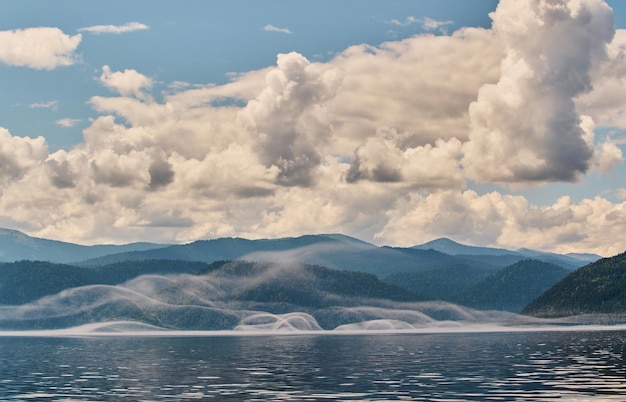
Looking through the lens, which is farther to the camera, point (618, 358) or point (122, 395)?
point (618, 358)

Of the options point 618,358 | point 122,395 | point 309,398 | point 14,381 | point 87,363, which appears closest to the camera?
point 309,398

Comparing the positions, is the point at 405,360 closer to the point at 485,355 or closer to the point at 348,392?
the point at 485,355

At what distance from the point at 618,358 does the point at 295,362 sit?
55.7 metres

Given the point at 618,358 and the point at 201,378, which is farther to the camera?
the point at 618,358

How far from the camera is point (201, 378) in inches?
4872

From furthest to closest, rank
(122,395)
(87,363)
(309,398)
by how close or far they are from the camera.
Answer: (87,363) → (122,395) → (309,398)

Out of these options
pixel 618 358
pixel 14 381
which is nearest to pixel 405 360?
pixel 618 358

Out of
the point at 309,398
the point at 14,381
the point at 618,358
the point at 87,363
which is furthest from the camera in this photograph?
the point at 87,363

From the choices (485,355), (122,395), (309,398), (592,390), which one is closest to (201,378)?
(122,395)

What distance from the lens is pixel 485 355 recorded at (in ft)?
558

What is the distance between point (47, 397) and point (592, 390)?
6069 centimetres

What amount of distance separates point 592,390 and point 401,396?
2154cm

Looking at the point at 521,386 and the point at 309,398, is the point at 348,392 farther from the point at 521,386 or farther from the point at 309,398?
the point at 521,386

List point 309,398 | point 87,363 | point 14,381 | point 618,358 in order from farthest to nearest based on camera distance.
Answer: point 87,363 → point 618,358 → point 14,381 → point 309,398
